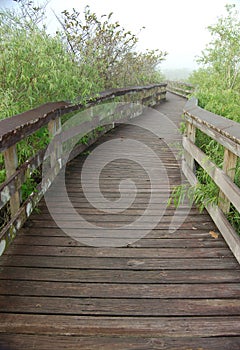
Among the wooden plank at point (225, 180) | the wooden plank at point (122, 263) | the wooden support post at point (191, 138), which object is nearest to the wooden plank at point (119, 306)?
the wooden plank at point (122, 263)

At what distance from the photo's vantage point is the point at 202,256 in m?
2.49

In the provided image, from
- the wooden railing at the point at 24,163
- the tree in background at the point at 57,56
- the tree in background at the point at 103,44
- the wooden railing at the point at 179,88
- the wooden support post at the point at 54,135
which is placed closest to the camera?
the wooden railing at the point at 24,163

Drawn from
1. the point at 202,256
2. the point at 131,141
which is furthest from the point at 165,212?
the point at 131,141

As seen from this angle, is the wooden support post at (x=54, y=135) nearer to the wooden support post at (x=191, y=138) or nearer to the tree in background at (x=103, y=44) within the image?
the wooden support post at (x=191, y=138)

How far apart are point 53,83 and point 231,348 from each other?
3311mm

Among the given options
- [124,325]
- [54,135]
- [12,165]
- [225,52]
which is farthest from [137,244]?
[225,52]

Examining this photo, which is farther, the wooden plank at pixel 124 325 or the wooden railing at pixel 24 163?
the wooden railing at pixel 24 163

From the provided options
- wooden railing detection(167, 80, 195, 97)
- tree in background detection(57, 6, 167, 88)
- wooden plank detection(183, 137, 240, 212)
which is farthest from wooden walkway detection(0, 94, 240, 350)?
wooden railing detection(167, 80, 195, 97)

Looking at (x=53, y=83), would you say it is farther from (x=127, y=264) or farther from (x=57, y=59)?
(x=127, y=264)

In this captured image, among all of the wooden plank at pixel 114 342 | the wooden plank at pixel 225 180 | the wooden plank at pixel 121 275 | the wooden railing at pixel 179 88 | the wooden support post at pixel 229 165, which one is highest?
the wooden railing at pixel 179 88

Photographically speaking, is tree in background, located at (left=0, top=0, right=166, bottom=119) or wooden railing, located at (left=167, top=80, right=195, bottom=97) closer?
tree in background, located at (left=0, top=0, right=166, bottom=119)

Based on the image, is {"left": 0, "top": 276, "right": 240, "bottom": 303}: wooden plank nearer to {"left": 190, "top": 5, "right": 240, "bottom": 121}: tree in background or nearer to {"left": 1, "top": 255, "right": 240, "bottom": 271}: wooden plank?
{"left": 1, "top": 255, "right": 240, "bottom": 271}: wooden plank

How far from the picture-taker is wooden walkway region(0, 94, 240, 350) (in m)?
1.72

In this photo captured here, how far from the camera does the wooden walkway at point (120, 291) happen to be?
Result: 1721mm
